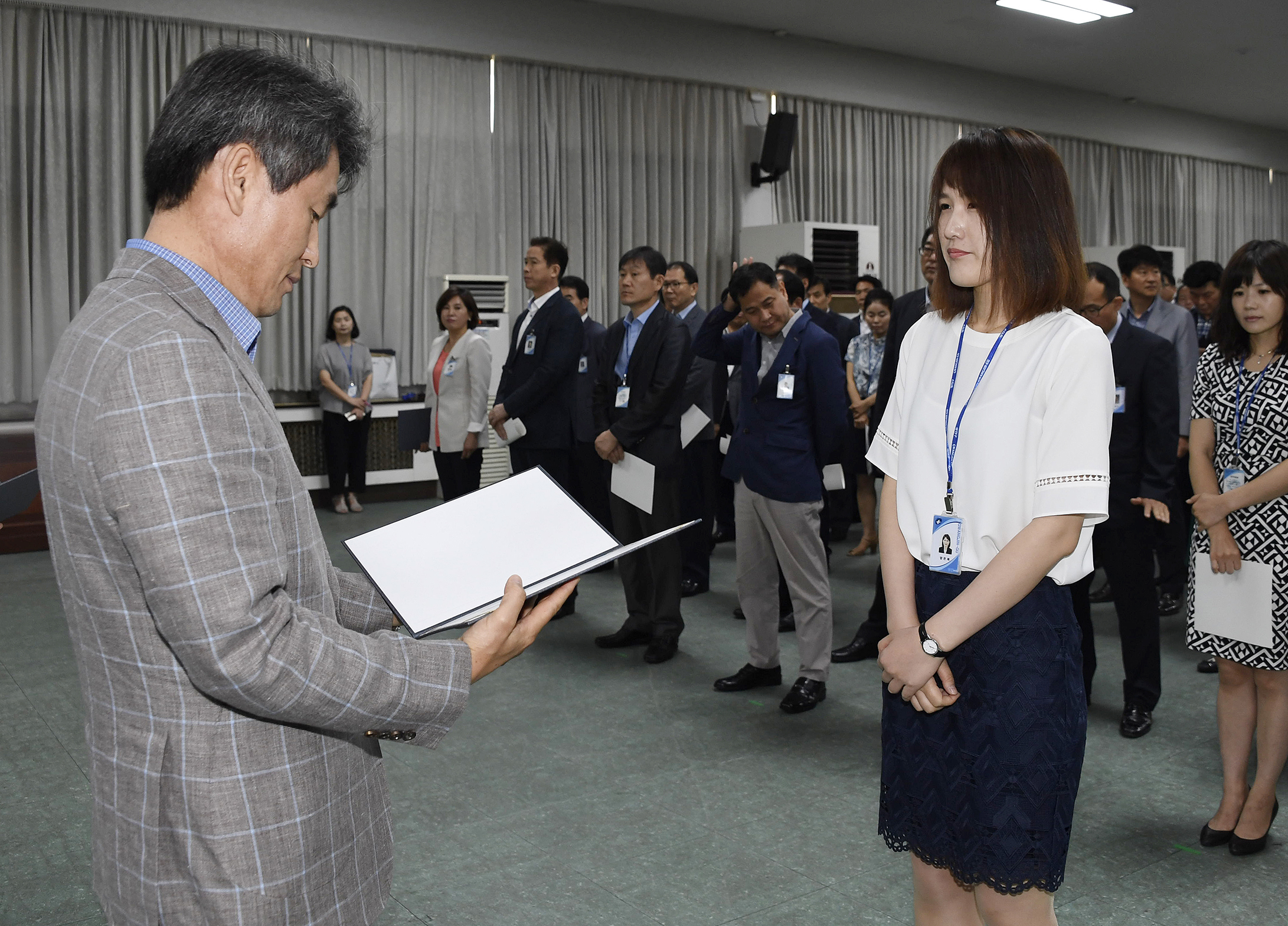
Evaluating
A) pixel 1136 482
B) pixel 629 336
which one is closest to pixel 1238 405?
pixel 1136 482

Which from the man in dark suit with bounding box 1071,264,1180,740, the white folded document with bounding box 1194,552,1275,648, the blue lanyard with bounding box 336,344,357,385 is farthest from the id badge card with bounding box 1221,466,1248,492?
the blue lanyard with bounding box 336,344,357,385

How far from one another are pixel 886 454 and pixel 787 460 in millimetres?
1950

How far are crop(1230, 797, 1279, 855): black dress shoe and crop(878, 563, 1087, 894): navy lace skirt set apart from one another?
1384 mm

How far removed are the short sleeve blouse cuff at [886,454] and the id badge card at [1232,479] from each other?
145 centimetres

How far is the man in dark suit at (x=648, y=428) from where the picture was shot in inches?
171

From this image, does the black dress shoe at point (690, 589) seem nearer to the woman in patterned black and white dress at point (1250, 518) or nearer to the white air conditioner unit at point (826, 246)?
the woman in patterned black and white dress at point (1250, 518)

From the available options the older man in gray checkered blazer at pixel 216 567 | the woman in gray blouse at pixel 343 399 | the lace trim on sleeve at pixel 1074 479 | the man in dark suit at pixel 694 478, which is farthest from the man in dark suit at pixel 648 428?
the woman in gray blouse at pixel 343 399

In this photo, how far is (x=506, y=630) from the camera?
114cm

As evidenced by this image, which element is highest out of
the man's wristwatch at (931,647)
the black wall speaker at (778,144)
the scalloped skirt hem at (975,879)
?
the black wall speaker at (778,144)

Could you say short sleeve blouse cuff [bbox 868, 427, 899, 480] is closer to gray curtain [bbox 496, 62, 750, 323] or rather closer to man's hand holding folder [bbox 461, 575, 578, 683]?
man's hand holding folder [bbox 461, 575, 578, 683]

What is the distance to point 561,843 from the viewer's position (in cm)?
270

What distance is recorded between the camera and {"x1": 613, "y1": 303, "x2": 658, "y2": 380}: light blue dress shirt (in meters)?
4.56

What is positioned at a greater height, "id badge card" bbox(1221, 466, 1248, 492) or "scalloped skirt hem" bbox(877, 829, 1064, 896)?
"id badge card" bbox(1221, 466, 1248, 492)

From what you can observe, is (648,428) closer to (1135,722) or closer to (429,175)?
(1135,722)
